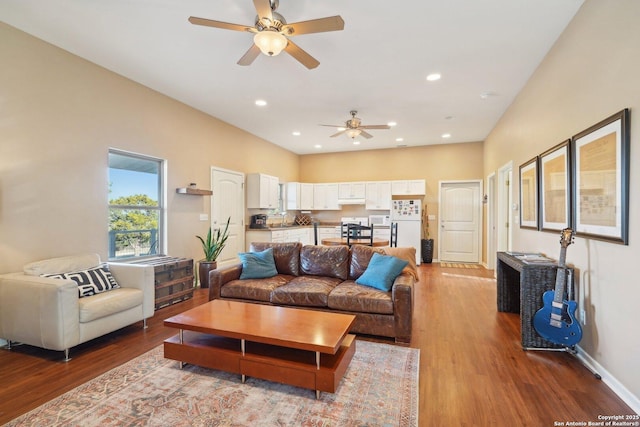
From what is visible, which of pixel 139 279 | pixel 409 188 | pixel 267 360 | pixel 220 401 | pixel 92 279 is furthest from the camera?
pixel 409 188

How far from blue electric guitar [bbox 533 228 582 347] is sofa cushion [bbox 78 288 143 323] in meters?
3.91

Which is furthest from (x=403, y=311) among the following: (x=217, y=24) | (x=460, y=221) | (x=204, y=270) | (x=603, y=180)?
(x=460, y=221)

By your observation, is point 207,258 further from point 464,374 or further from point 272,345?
point 464,374

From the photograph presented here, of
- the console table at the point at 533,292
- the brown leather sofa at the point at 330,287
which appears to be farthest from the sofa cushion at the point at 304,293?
the console table at the point at 533,292

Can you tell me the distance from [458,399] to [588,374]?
1190mm

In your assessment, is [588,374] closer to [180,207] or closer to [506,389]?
[506,389]

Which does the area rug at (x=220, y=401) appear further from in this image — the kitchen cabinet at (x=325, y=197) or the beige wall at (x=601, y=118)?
the kitchen cabinet at (x=325, y=197)

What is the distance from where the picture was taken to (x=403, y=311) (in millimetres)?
2824

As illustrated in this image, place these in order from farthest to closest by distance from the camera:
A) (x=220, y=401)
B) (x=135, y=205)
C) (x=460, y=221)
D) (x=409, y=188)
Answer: (x=409, y=188), (x=460, y=221), (x=135, y=205), (x=220, y=401)

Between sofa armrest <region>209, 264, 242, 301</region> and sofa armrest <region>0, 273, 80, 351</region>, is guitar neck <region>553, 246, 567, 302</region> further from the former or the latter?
sofa armrest <region>0, 273, 80, 351</region>

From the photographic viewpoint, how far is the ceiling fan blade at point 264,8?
209 centimetres

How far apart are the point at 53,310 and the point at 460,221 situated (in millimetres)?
7616

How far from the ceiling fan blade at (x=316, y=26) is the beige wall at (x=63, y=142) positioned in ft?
8.80

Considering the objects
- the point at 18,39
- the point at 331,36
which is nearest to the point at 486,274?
the point at 331,36
